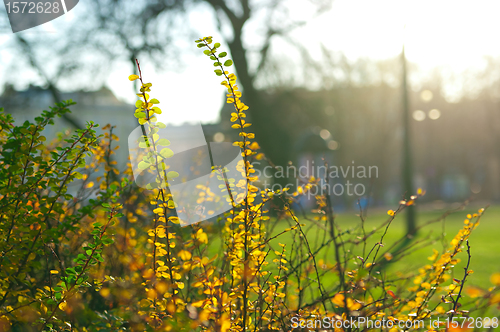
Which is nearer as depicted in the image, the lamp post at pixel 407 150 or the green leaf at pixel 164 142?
the green leaf at pixel 164 142

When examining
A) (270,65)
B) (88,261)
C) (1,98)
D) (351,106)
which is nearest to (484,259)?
(88,261)

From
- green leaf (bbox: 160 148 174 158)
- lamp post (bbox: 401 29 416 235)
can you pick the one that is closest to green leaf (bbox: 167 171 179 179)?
green leaf (bbox: 160 148 174 158)

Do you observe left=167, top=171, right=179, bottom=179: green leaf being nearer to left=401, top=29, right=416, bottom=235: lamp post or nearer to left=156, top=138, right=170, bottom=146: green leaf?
left=156, top=138, right=170, bottom=146: green leaf

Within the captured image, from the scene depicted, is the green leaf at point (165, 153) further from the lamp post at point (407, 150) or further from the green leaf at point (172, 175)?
the lamp post at point (407, 150)

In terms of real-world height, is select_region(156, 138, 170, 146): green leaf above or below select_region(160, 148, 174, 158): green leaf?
above

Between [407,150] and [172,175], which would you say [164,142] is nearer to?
[172,175]

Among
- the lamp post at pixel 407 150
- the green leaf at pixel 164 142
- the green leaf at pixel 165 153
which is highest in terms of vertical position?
the green leaf at pixel 164 142

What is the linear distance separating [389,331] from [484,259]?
5.73 metres

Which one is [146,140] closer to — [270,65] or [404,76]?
[404,76]

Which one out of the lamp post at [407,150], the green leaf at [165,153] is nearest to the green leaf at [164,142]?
the green leaf at [165,153]

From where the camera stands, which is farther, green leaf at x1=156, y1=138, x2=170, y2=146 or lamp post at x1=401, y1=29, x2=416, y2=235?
lamp post at x1=401, y1=29, x2=416, y2=235

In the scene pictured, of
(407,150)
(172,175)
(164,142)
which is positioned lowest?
(407,150)

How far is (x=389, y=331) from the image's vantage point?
162 cm

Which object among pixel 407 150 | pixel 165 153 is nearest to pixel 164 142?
pixel 165 153
